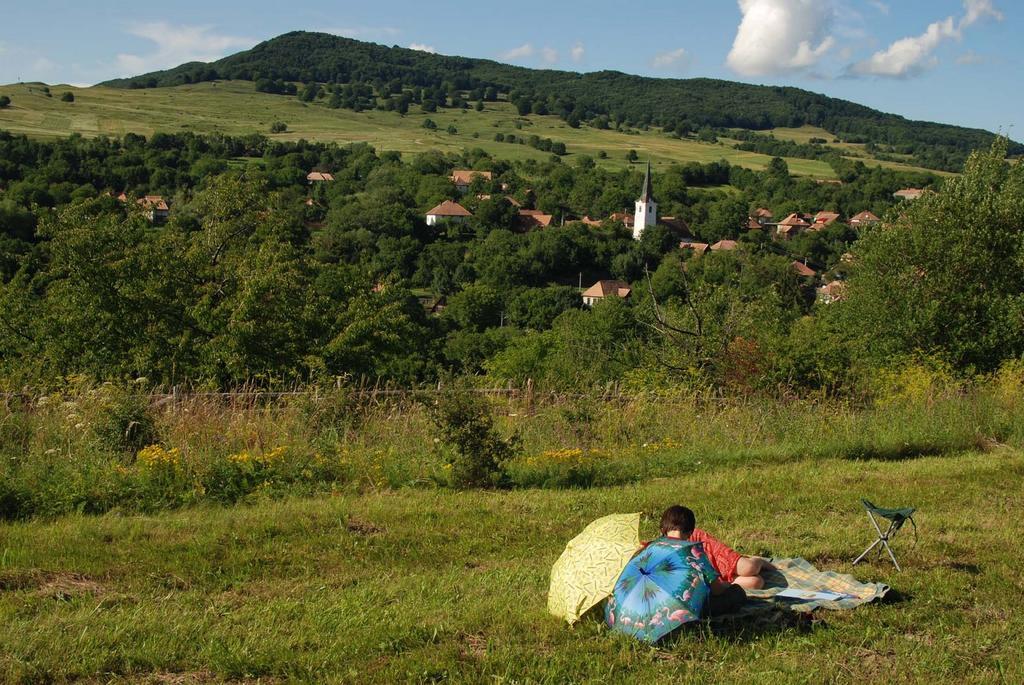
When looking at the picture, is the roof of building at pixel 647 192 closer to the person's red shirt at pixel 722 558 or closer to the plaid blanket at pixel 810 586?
the plaid blanket at pixel 810 586

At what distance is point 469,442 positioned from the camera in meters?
8.12

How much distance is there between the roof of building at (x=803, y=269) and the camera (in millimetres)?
80375

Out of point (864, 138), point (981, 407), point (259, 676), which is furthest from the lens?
point (864, 138)

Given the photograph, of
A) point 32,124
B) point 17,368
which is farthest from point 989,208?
point 32,124

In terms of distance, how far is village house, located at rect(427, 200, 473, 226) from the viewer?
3573 inches

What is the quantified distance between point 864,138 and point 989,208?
7862 inches

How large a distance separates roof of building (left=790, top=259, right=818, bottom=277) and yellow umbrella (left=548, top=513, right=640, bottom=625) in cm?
7694

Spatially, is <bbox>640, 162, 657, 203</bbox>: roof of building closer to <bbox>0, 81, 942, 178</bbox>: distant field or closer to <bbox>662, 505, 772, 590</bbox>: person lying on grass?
<bbox>0, 81, 942, 178</bbox>: distant field

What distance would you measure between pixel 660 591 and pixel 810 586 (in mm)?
1250

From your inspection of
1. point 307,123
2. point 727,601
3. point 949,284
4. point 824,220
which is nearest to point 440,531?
point 727,601

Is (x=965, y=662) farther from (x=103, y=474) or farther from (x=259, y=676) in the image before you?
(x=103, y=474)

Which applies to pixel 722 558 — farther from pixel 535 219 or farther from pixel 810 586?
pixel 535 219

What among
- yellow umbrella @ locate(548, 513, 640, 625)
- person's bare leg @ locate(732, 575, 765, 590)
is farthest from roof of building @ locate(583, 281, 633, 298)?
yellow umbrella @ locate(548, 513, 640, 625)

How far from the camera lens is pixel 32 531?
625 cm
